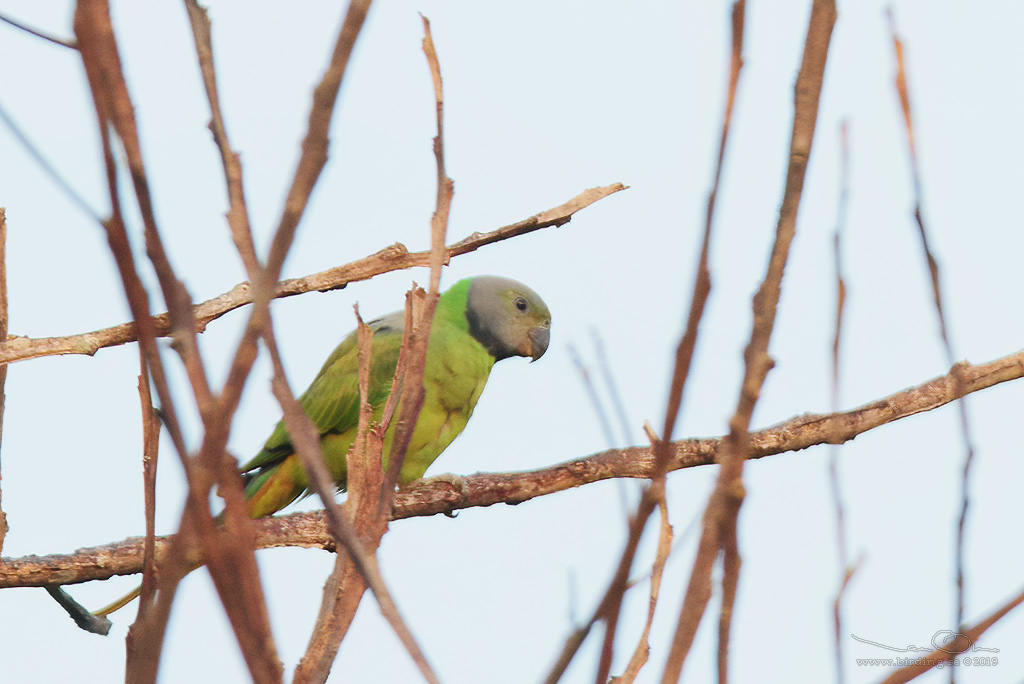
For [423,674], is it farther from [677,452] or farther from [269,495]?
[269,495]

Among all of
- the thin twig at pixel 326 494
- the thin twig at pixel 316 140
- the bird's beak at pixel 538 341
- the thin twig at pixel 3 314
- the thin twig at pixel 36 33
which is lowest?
the thin twig at pixel 326 494

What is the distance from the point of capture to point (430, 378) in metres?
4.29

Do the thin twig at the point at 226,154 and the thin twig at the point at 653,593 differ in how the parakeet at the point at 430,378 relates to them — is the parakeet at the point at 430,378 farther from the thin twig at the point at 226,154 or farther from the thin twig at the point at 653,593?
the thin twig at the point at 226,154

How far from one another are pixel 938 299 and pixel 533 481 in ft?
8.16

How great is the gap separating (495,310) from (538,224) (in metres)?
2.01

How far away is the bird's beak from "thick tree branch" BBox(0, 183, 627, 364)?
2.05 meters

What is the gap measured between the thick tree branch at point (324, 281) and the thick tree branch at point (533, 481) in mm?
616

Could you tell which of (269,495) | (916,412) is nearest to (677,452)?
(916,412)

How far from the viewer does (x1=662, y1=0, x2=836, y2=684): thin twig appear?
2.37 feet

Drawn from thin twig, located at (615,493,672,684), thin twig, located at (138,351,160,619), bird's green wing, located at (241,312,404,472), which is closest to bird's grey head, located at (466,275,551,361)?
bird's green wing, located at (241,312,404,472)

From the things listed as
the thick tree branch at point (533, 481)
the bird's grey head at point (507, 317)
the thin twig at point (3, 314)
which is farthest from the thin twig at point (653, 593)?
the bird's grey head at point (507, 317)

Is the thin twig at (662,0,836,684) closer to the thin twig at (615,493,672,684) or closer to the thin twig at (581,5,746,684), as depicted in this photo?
the thin twig at (581,5,746,684)

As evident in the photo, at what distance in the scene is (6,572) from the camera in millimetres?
2699

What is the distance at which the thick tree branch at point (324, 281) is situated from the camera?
2.61 meters
